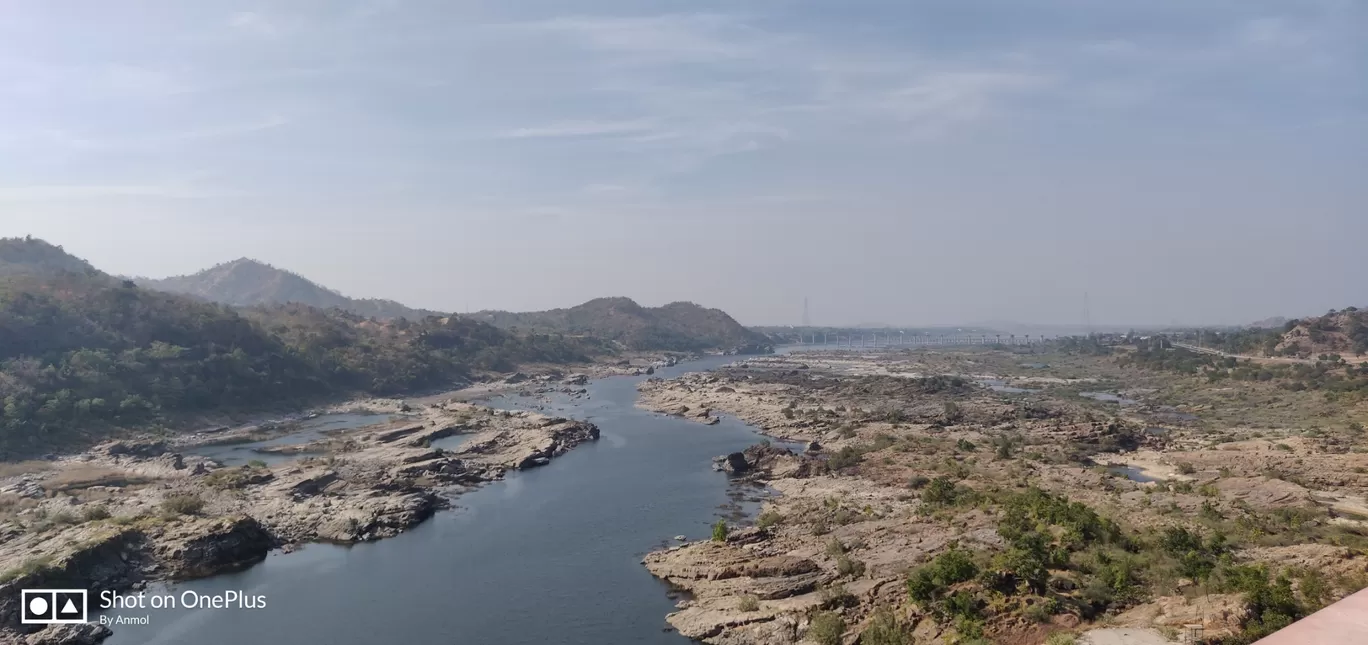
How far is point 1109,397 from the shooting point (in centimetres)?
7950

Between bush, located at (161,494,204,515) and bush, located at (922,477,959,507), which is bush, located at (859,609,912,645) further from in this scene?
bush, located at (161,494,204,515)

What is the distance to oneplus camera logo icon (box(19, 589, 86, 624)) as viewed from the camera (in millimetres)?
23281

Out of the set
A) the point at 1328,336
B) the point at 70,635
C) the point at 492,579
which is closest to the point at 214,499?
the point at 70,635

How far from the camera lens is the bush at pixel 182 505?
32.5 metres

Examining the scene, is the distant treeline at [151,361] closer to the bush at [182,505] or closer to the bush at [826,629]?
the bush at [182,505]

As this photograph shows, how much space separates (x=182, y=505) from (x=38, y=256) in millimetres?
133943

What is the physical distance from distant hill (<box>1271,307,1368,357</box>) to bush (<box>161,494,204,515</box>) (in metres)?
109

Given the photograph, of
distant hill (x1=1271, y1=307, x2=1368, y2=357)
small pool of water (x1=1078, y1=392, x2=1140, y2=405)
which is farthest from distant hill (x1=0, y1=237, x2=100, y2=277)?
distant hill (x1=1271, y1=307, x2=1368, y2=357)

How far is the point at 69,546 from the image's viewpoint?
2694 cm

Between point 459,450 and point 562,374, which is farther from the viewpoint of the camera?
point 562,374

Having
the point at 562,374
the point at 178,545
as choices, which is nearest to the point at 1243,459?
the point at 178,545

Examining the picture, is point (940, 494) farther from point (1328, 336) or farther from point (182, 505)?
point (1328, 336)

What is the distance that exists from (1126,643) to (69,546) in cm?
3342

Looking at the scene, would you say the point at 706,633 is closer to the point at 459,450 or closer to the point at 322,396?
the point at 459,450
